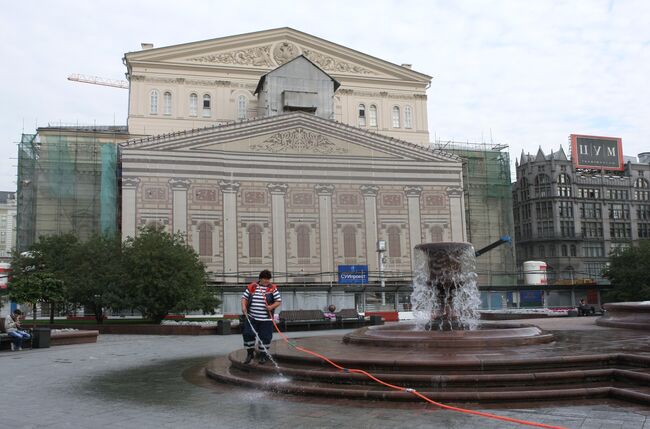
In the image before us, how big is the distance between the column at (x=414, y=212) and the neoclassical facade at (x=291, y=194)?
0.29 ft

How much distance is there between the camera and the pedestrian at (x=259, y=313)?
1228cm

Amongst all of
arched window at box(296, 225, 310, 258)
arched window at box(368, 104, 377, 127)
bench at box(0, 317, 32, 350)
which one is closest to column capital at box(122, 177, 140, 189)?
arched window at box(296, 225, 310, 258)

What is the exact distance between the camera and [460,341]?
12.2 metres

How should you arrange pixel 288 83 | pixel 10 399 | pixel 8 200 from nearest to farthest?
pixel 10 399 → pixel 288 83 → pixel 8 200

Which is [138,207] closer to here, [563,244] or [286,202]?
[286,202]

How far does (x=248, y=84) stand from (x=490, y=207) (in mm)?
26464

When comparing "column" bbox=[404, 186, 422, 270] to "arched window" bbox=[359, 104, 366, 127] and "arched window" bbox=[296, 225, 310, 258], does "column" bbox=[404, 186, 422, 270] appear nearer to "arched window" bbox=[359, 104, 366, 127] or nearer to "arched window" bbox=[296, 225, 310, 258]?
"arched window" bbox=[296, 225, 310, 258]

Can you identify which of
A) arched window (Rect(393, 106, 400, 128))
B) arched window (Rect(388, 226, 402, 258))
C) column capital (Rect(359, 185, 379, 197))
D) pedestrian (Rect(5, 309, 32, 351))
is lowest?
pedestrian (Rect(5, 309, 32, 351))

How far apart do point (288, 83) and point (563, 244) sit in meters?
46.1

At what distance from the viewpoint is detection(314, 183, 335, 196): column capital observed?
178 feet

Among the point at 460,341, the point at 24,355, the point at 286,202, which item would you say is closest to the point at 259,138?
the point at 286,202

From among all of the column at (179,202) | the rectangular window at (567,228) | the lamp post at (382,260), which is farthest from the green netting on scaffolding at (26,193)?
the rectangular window at (567,228)

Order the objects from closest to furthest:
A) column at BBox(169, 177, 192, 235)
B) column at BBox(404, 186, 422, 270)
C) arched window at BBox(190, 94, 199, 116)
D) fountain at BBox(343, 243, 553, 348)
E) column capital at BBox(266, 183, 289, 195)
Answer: fountain at BBox(343, 243, 553, 348)
column at BBox(169, 177, 192, 235)
column capital at BBox(266, 183, 289, 195)
column at BBox(404, 186, 422, 270)
arched window at BBox(190, 94, 199, 116)

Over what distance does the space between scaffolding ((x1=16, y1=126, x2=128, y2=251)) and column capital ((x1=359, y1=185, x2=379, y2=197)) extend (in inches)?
816
